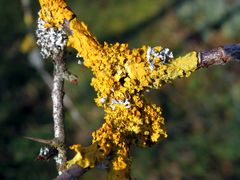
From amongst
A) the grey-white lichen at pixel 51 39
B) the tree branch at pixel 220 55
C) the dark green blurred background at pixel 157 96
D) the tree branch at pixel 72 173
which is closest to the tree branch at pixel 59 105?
the grey-white lichen at pixel 51 39

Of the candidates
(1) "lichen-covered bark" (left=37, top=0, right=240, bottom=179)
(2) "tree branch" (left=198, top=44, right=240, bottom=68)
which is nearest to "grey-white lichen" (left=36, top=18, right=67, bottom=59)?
(1) "lichen-covered bark" (left=37, top=0, right=240, bottom=179)

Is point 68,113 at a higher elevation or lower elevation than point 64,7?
higher

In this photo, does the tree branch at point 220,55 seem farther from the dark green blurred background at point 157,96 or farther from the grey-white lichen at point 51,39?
the dark green blurred background at point 157,96

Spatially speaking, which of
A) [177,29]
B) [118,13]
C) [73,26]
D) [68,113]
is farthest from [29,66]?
[73,26]

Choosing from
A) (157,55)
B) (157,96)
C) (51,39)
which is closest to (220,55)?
(157,55)

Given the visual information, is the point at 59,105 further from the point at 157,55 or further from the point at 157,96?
the point at 157,96

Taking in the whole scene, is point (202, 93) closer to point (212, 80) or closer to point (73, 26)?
point (212, 80)

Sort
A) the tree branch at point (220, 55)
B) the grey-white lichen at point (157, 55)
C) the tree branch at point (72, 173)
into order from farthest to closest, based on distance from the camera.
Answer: the grey-white lichen at point (157, 55) → the tree branch at point (220, 55) → the tree branch at point (72, 173)
